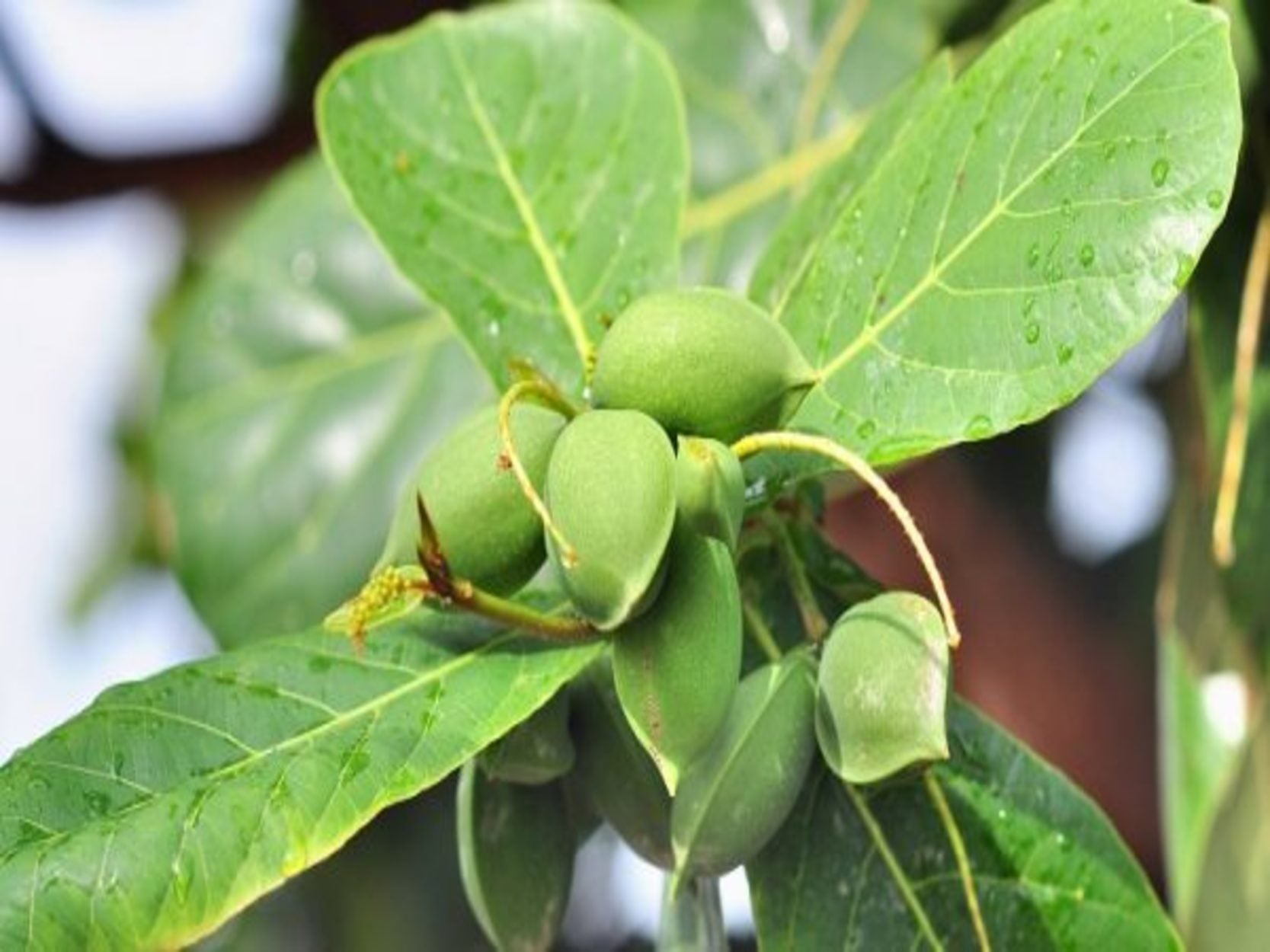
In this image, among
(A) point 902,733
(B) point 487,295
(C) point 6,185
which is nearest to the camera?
(A) point 902,733

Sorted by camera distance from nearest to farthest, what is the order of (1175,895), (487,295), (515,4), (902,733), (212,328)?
(902,733), (487,295), (515,4), (1175,895), (212,328)

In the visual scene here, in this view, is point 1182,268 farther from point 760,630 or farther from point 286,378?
point 286,378

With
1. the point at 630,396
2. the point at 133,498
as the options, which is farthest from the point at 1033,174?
the point at 133,498

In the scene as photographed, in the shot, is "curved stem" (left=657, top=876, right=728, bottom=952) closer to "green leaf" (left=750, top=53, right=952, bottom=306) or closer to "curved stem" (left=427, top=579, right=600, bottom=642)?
"curved stem" (left=427, top=579, right=600, bottom=642)

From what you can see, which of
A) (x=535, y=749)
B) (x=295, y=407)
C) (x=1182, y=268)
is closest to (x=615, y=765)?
(x=535, y=749)

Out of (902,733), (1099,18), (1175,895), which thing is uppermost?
(1099,18)

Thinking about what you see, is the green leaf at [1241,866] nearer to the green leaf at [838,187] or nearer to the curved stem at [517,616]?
the green leaf at [838,187]

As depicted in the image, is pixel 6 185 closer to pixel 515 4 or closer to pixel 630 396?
pixel 515 4

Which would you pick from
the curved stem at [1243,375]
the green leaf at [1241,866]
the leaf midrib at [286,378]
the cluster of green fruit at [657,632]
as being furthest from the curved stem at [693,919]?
the leaf midrib at [286,378]
